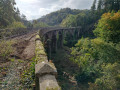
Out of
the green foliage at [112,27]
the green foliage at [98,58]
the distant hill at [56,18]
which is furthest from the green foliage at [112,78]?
the distant hill at [56,18]

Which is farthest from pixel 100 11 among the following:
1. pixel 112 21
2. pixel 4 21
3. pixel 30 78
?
pixel 30 78

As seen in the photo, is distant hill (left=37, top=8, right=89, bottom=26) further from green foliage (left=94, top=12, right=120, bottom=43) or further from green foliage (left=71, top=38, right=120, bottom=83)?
green foliage (left=94, top=12, right=120, bottom=43)

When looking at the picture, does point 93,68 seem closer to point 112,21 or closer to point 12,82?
point 112,21

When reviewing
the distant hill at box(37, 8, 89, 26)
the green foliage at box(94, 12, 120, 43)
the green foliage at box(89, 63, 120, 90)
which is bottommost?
the green foliage at box(89, 63, 120, 90)

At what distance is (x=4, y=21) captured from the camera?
1872 cm

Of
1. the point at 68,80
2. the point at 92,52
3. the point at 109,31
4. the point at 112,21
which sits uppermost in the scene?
the point at 112,21

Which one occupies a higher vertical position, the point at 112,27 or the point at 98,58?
the point at 112,27

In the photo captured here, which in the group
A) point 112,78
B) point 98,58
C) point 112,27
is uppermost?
point 112,27

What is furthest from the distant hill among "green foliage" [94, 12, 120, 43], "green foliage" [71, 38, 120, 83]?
"green foliage" [94, 12, 120, 43]

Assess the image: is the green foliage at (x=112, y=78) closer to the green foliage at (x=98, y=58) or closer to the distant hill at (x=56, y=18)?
the green foliage at (x=98, y=58)

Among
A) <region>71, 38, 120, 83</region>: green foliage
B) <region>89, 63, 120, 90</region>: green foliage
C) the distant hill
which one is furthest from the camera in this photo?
the distant hill

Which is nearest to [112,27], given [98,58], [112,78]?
[98,58]

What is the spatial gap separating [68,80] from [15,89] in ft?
43.8

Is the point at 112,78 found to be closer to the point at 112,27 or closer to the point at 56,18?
the point at 112,27
